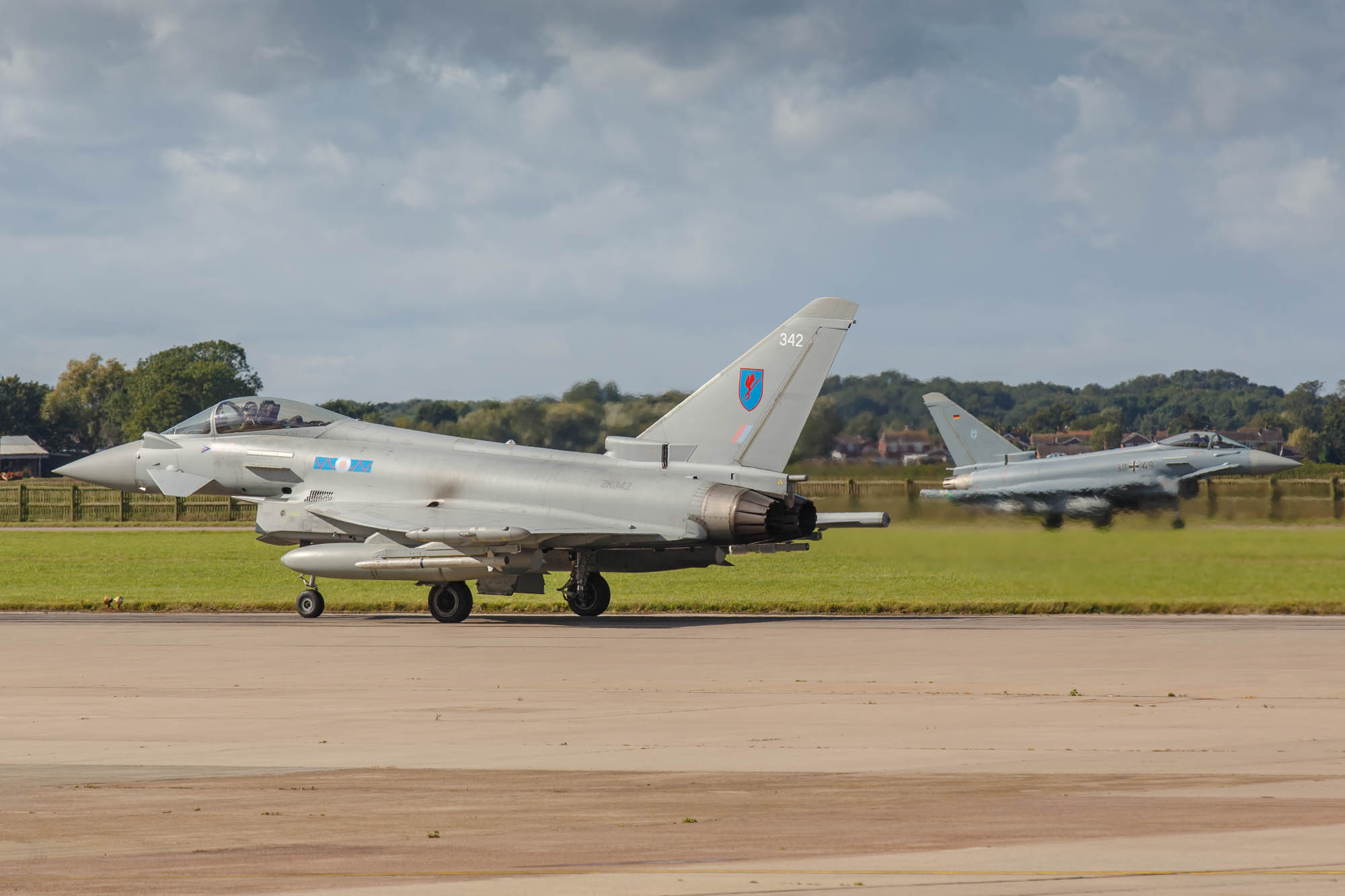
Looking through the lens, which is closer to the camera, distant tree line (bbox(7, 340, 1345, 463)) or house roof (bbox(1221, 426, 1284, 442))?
distant tree line (bbox(7, 340, 1345, 463))

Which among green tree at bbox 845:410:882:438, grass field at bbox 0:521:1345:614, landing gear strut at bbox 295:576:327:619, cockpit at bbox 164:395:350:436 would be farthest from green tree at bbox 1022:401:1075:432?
landing gear strut at bbox 295:576:327:619

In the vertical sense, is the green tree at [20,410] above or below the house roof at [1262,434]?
above

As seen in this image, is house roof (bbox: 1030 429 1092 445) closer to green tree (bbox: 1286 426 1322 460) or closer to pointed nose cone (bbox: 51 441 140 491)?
green tree (bbox: 1286 426 1322 460)

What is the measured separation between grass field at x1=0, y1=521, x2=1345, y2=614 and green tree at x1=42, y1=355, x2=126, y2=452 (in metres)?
114

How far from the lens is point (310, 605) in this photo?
2411 cm

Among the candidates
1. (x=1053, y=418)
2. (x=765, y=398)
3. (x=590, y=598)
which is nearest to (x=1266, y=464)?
(x=1053, y=418)

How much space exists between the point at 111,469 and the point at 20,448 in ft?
402

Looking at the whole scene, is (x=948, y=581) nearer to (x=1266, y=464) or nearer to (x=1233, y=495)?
(x=1233, y=495)

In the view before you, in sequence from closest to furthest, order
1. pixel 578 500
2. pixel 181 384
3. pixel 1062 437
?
pixel 578 500
pixel 1062 437
pixel 181 384

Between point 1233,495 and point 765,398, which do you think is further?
point 1233,495

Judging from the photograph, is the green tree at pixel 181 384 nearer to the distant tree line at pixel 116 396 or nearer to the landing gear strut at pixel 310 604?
the distant tree line at pixel 116 396

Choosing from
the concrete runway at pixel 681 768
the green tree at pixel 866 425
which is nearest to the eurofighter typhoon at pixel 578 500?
the concrete runway at pixel 681 768

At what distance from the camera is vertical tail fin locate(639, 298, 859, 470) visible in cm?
2308

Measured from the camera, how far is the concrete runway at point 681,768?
24.0 feet
